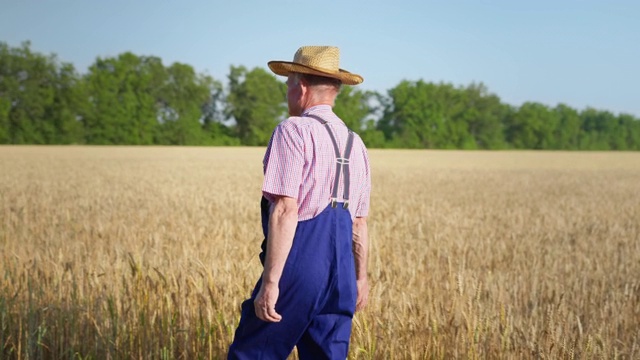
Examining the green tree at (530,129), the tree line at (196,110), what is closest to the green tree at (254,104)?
the tree line at (196,110)

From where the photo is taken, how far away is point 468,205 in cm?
1339

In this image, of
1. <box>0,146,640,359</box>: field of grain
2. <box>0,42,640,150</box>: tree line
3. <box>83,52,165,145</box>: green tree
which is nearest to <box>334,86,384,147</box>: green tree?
<box>0,42,640,150</box>: tree line

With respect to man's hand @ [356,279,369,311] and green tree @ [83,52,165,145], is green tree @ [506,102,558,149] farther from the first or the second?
man's hand @ [356,279,369,311]

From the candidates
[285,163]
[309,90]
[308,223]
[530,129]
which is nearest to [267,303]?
[308,223]

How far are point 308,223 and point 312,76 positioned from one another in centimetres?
59

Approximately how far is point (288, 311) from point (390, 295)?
6.15 feet

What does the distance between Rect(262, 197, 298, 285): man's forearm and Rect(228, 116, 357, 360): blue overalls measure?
7 cm

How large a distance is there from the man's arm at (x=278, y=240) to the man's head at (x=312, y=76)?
0.44 metres

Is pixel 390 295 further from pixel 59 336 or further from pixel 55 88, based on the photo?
pixel 55 88

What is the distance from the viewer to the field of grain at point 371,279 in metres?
3.73

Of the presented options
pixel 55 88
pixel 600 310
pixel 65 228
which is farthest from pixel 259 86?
pixel 600 310

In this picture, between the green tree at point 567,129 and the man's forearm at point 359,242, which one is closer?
the man's forearm at point 359,242

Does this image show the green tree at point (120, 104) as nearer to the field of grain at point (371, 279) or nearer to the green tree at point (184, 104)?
the green tree at point (184, 104)

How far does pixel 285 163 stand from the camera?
94.3 inches
